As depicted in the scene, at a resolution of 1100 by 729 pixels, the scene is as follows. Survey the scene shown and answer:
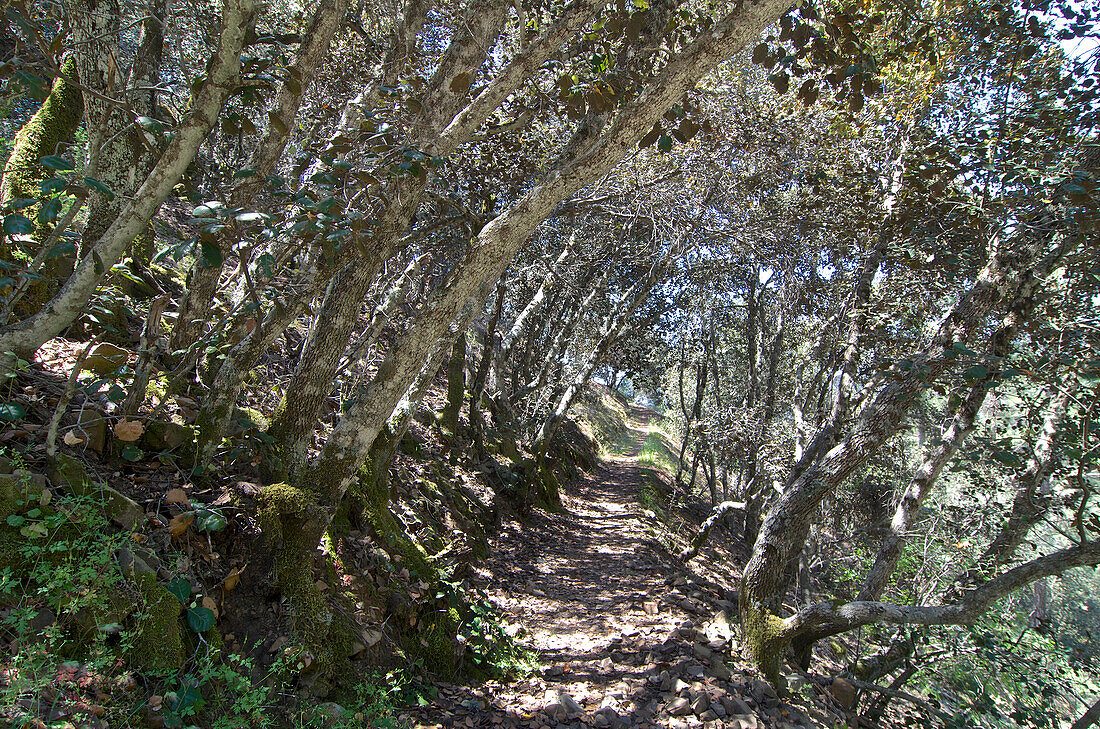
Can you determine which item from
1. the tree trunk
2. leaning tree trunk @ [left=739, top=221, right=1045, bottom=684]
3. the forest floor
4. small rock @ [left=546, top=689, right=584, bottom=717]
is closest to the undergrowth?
the forest floor

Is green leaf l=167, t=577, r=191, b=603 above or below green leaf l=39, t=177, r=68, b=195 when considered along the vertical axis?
below

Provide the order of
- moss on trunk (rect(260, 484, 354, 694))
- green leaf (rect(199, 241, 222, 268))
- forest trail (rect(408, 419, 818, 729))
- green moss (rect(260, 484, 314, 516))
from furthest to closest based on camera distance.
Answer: forest trail (rect(408, 419, 818, 729)) < green moss (rect(260, 484, 314, 516)) < moss on trunk (rect(260, 484, 354, 694)) < green leaf (rect(199, 241, 222, 268))

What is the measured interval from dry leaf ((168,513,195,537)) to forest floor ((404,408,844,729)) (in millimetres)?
1929

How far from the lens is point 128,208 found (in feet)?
9.54

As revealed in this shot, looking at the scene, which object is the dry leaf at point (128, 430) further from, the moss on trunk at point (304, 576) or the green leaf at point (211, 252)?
the green leaf at point (211, 252)

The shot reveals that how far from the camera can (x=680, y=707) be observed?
406 centimetres

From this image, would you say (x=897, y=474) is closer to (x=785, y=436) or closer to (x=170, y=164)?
(x=785, y=436)

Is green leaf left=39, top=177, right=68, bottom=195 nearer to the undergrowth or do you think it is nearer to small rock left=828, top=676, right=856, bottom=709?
the undergrowth

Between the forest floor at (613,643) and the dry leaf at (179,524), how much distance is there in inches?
76.0

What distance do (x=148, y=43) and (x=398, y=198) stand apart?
7.59 ft

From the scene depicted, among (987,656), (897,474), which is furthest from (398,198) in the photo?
(897,474)

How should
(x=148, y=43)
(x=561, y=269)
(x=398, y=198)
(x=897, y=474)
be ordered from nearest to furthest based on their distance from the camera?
(x=398, y=198) → (x=148, y=43) → (x=561, y=269) → (x=897, y=474)

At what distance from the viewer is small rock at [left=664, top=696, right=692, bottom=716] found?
13.2ft

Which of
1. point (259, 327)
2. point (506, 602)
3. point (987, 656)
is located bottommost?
point (506, 602)
